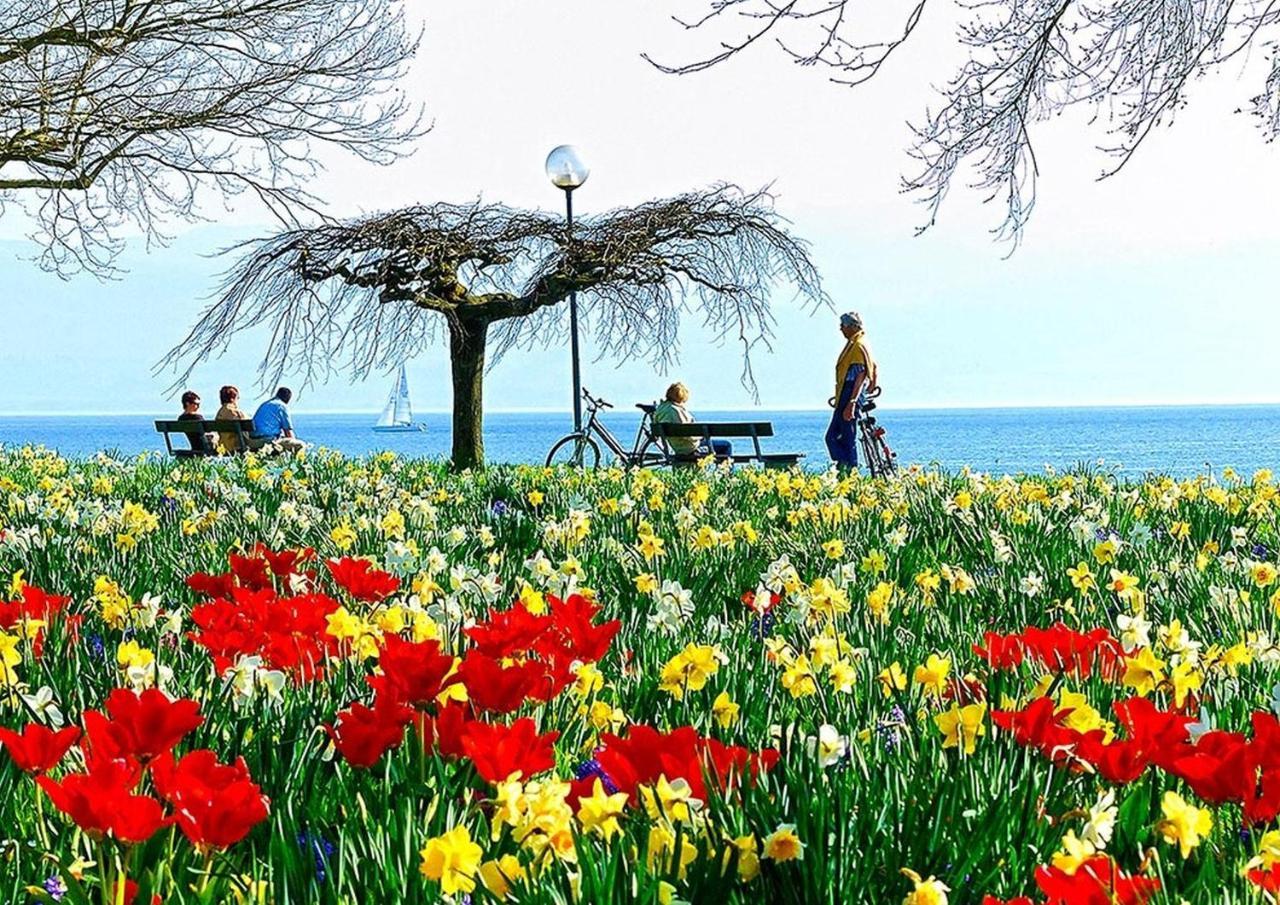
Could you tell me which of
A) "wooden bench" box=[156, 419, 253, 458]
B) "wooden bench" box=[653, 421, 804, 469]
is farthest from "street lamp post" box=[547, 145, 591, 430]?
"wooden bench" box=[156, 419, 253, 458]

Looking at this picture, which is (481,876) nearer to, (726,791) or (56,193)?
(726,791)

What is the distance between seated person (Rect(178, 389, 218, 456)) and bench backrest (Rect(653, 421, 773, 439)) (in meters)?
5.22

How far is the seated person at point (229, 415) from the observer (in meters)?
15.0

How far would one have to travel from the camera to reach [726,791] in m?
1.70

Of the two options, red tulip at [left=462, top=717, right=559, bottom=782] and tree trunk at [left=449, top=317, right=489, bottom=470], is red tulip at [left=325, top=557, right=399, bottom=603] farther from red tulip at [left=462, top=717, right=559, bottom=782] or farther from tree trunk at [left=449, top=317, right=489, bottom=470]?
tree trunk at [left=449, top=317, right=489, bottom=470]

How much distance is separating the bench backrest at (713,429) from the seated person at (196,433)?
5.22m

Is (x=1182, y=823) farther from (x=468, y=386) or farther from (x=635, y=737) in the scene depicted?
(x=468, y=386)

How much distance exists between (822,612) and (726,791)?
1.53 m

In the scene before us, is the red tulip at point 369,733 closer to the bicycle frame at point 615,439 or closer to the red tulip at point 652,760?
the red tulip at point 652,760

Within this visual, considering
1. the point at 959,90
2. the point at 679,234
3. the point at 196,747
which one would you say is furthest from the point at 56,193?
the point at 196,747

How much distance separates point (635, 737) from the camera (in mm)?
1543

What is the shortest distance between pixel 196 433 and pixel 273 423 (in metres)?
0.86

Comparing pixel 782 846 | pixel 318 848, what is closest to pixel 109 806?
pixel 318 848

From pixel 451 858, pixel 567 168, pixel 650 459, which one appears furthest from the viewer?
pixel 567 168
